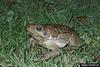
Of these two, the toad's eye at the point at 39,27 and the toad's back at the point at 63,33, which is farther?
the toad's back at the point at 63,33

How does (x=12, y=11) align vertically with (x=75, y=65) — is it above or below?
above

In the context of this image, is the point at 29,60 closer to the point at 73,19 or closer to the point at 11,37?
the point at 11,37

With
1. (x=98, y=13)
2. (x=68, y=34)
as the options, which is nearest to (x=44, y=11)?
(x=98, y=13)

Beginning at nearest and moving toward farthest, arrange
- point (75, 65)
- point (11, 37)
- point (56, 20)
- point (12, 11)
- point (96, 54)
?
1. point (75, 65)
2. point (96, 54)
3. point (11, 37)
4. point (56, 20)
5. point (12, 11)

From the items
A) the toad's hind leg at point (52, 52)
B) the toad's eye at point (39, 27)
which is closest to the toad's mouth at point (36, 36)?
the toad's eye at point (39, 27)

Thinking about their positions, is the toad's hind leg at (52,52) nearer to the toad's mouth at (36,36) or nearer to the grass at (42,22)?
the grass at (42,22)

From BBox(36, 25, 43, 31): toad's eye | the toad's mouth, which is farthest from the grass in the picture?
BBox(36, 25, 43, 31): toad's eye

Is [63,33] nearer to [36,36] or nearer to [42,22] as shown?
[36,36]

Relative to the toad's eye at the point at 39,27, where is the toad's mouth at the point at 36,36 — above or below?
below
